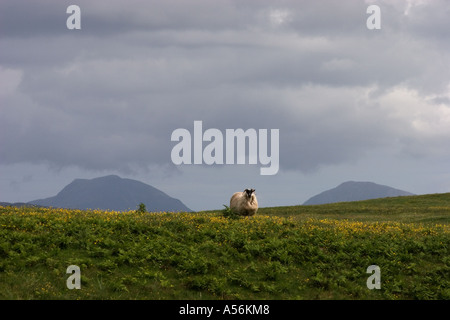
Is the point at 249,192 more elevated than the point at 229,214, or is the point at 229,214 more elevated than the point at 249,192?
the point at 249,192

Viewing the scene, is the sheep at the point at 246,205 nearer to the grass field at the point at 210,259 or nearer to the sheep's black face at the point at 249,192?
the sheep's black face at the point at 249,192

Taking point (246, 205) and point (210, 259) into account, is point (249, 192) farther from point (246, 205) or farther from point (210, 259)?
point (210, 259)

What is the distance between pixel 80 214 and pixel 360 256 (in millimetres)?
17300

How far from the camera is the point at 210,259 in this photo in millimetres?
20656
